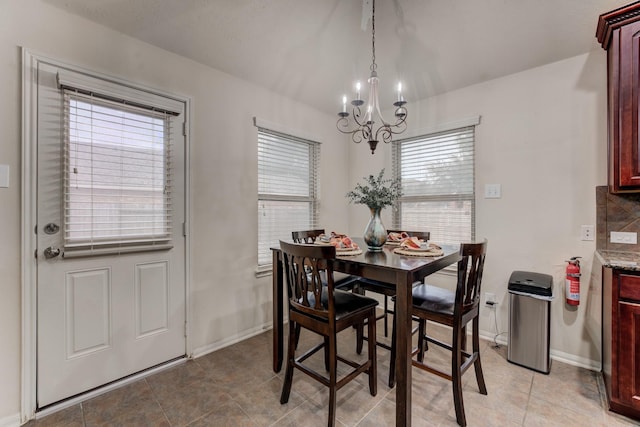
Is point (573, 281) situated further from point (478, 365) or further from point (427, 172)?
point (427, 172)

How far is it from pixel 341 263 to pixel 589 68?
2473 millimetres

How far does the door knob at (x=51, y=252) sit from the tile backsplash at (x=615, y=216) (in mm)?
3775

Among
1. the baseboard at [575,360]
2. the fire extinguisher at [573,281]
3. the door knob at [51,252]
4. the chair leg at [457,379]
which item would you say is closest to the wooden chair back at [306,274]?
the chair leg at [457,379]

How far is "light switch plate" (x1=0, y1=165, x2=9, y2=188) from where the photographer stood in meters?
1.61

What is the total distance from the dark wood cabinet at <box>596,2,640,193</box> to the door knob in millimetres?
3627

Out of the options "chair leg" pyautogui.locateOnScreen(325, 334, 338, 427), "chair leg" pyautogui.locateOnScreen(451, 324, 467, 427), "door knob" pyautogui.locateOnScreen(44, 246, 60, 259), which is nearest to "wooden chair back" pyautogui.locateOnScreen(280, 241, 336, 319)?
"chair leg" pyautogui.locateOnScreen(325, 334, 338, 427)

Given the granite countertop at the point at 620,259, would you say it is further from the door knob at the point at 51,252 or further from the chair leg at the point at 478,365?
the door knob at the point at 51,252

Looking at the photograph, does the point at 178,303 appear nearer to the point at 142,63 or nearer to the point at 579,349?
the point at 142,63

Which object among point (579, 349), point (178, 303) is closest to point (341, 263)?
point (178, 303)

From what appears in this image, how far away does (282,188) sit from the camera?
3.17m

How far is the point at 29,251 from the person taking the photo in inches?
66.7

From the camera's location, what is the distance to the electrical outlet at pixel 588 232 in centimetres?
221

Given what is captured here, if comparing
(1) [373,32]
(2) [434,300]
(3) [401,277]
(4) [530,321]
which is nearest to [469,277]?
(2) [434,300]

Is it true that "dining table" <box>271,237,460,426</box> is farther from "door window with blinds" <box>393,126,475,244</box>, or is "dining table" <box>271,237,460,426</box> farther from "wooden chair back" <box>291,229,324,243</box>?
"door window with blinds" <box>393,126,475,244</box>
